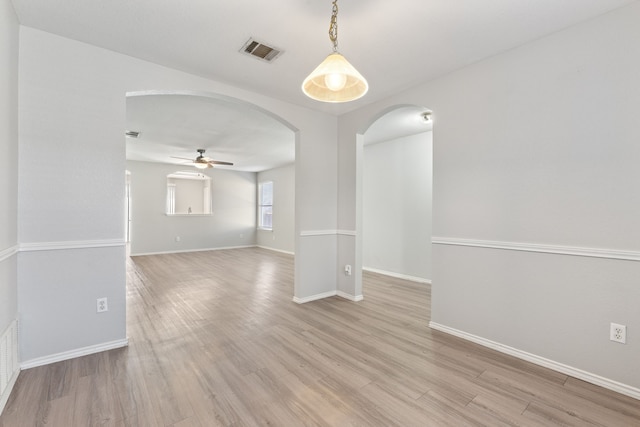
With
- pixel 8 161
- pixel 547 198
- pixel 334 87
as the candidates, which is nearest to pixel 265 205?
pixel 8 161

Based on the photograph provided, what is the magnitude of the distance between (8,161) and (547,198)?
3861 millimetres

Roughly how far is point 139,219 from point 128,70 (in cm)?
609

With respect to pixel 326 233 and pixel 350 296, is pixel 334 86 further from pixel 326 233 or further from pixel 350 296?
pixel 350 296

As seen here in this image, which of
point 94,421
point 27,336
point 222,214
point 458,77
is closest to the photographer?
point 94,421

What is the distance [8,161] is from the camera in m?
1.80

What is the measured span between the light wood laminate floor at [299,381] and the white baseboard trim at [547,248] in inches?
35.5

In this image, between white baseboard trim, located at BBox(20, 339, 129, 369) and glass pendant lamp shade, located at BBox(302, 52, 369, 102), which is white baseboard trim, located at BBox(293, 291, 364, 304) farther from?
glass pendant lamp shade, located at BBox(302, 52, 369, 102)

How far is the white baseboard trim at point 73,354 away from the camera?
80.7 inches

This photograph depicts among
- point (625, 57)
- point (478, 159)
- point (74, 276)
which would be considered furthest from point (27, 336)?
point (625, 57)

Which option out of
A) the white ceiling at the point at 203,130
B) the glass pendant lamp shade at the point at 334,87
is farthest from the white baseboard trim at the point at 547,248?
the white ceiling at the point at 203,130

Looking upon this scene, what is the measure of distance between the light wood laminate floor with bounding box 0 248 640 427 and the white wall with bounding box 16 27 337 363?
0.34 meters

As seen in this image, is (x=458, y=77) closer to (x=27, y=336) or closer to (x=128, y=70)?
(x=128, y=70)

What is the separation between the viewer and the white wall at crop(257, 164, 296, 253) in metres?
7.92

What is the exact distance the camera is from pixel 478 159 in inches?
99.7
